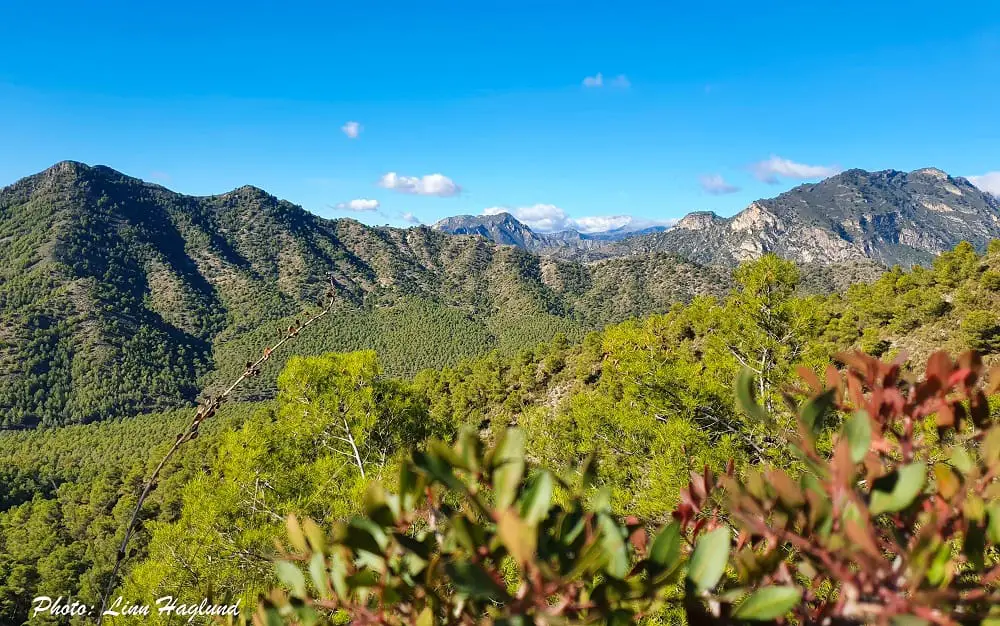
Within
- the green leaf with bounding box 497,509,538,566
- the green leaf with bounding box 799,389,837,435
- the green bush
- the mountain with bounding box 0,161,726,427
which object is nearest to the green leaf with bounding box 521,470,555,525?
the green leaf with bounding box 497,509,538,566

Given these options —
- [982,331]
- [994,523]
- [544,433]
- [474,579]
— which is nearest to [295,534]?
[474,579]

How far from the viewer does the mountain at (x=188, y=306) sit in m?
121

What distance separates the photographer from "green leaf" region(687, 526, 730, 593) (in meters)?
0.93

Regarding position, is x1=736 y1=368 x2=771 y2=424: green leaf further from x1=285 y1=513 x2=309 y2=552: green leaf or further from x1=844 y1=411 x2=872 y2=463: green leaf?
x1=285 y1=513 x2=309 y2=552: green leaf

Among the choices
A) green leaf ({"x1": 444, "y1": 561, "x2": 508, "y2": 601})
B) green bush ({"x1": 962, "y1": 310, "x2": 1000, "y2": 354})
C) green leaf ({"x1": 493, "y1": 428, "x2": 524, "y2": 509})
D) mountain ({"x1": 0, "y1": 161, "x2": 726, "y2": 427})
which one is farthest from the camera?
mountain ({"x1": 0, "y1": 161, "x2": 726, "y2": 427})

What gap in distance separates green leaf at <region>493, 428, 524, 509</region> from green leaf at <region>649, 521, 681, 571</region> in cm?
31

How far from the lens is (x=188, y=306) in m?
168

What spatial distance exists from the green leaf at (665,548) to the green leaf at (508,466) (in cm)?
31

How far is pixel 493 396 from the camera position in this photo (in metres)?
41.0

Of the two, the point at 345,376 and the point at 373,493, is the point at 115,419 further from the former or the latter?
the point at 373,493

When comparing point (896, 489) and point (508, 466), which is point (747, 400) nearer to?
point (896, 489)

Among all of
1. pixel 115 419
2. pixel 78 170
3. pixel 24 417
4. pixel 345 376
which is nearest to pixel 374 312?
pixel 115 419

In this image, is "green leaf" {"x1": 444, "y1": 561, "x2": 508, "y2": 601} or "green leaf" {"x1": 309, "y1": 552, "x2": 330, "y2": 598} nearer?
"green leaf" {"x1": 444, "y1": 561, "x2": 508, "y2": 601}

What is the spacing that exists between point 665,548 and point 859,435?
1.43ft
